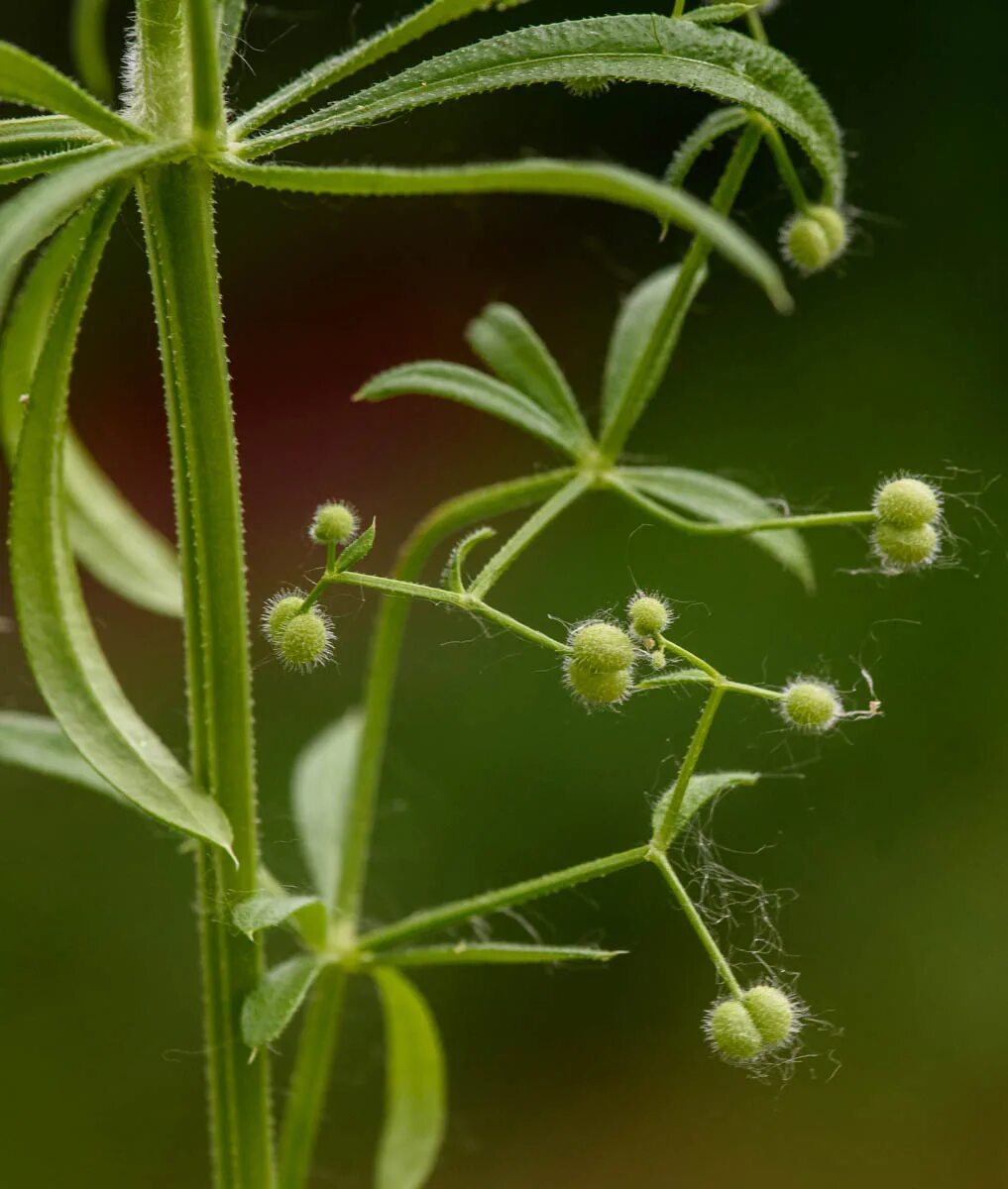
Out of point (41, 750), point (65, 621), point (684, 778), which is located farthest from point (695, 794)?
point (41, 750)

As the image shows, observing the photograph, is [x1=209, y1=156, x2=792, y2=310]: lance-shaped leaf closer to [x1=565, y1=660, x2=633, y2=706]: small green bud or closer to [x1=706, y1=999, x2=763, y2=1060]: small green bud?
[x1=565, y1=660, x2=633, y2=706]: small green bud

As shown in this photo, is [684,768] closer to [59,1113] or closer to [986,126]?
[59,1113]

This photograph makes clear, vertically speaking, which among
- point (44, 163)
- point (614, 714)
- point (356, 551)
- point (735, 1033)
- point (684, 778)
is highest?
point (614, 714)

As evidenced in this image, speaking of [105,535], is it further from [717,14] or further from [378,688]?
[717,14]

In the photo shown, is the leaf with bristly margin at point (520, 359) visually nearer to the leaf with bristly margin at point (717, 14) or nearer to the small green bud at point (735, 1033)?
the leaf with bristly margin at point (717, 14)

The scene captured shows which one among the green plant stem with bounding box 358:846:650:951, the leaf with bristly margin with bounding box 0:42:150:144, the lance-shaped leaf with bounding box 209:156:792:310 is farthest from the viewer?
the green plant stem with bounding box 358:846:650:951

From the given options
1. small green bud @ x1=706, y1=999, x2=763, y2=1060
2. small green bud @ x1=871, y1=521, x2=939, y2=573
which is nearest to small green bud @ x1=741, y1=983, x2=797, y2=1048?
small green bud @ x1=706, y1=999, x2=763, y2=1060
